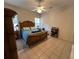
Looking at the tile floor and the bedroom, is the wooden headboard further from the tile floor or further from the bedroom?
the tile floor

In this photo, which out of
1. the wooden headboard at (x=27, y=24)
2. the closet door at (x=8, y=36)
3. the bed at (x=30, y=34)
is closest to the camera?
the closet door at (x=8, y=36)

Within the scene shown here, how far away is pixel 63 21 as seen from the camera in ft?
22.9

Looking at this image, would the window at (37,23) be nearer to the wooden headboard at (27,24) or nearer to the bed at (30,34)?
the wooden headboard at (27,24)

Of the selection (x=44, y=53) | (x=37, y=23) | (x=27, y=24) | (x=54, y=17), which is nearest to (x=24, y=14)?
(x=27, y=24)

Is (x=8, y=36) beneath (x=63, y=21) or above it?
beneath

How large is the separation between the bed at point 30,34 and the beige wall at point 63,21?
154 cm

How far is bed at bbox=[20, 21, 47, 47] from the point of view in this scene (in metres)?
4.88

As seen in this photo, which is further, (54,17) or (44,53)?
(54,17)

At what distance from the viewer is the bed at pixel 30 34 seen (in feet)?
16.0

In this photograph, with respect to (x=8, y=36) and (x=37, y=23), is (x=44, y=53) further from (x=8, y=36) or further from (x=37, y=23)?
(x=37, y=23)

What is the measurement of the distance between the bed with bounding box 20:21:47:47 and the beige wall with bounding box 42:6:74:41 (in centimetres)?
154

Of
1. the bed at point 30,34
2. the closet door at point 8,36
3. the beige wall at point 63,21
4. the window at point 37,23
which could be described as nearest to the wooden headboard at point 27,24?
the bed at point 30,34

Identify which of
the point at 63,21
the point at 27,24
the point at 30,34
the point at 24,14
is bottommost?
the point at 30,34

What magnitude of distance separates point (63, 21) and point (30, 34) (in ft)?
10.8
